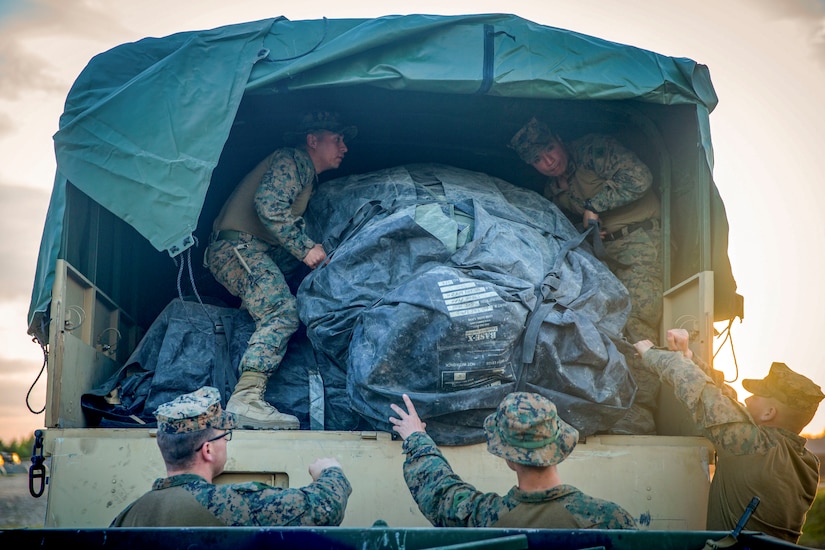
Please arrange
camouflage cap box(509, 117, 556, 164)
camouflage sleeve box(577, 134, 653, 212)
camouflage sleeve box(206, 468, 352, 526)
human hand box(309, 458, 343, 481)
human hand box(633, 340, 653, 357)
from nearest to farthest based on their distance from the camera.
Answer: camouflage sleeve box(206, 468, 352, 526) → human hand box(309, 458, 343, 481) → human hand box(633, 340, 653, 357) → camouflage sleeve box(577, 134, 653, 212) → camouflage cap box(509, 117, 556, 164)

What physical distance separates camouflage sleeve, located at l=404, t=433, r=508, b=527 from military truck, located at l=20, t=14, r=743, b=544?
44cm

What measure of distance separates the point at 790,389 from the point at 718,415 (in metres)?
0.31

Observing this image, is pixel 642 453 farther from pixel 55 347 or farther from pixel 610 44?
pixel 55 347

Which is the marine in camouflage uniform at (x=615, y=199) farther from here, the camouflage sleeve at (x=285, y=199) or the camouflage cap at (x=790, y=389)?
the camouflage sleeve at (x=285, y=199)

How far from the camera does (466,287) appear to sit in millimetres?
3863

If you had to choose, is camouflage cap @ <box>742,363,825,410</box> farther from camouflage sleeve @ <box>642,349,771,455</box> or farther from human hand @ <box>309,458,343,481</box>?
human hand @ <box>309,458,343,481</box>

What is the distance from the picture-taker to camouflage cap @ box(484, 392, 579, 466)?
319 cm

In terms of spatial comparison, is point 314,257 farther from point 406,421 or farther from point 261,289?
point 406,421

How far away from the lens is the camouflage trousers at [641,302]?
4.49m

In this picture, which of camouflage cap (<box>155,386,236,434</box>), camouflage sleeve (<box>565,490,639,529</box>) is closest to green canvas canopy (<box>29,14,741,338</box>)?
camouflage cap (<box>155,386,236,434</box>)

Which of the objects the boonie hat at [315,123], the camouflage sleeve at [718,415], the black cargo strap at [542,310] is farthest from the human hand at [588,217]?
the boonie hat at [315,123]

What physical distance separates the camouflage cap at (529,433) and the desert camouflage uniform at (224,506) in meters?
0.58

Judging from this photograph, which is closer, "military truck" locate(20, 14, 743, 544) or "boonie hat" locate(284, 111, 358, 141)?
"military truck" locate(20, 14, 743, 544)

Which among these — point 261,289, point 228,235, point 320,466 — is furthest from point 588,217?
point 320,466
